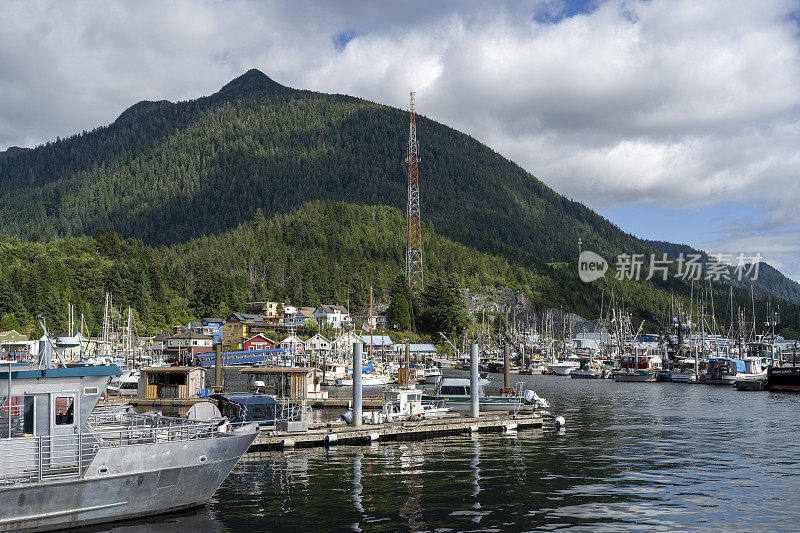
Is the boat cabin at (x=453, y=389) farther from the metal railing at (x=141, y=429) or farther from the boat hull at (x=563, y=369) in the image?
the boat hull at (x=563, y=369)

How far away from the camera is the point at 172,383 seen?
83.9 metres

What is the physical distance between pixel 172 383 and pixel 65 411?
183ft

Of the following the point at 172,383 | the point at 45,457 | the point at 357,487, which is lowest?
the point at 357,487

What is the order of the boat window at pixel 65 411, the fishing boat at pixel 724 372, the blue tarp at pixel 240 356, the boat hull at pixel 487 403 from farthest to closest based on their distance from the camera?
the blue tarp at pixel 240 356 → the fishing boat at pixel 724 372 → the boat hull at pixel 487 403 → the boat window at pixel 65 411

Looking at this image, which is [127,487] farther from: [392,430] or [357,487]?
[392,430]

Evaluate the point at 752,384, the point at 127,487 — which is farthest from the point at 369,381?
the point at 127,487

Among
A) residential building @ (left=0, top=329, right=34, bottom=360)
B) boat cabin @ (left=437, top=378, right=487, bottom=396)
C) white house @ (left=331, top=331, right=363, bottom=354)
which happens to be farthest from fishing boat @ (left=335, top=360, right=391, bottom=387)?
white house @ (left=331, top=331, right=363, bottom=354)

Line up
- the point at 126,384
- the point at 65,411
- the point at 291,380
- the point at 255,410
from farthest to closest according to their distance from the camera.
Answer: the point at 126,384 → the point at 291,380 → the point at 255,410 → the point at 65,411

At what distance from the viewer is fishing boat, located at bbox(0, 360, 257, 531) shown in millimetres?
27953

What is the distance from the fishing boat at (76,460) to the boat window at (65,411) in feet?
0.12

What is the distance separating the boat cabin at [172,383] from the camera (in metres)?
83.0

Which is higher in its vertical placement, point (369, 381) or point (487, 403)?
point (487, 403)

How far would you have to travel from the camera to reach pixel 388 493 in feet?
122

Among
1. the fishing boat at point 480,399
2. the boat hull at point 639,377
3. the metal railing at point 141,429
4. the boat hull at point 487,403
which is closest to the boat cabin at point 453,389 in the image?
the fishing boat at point 480,399
